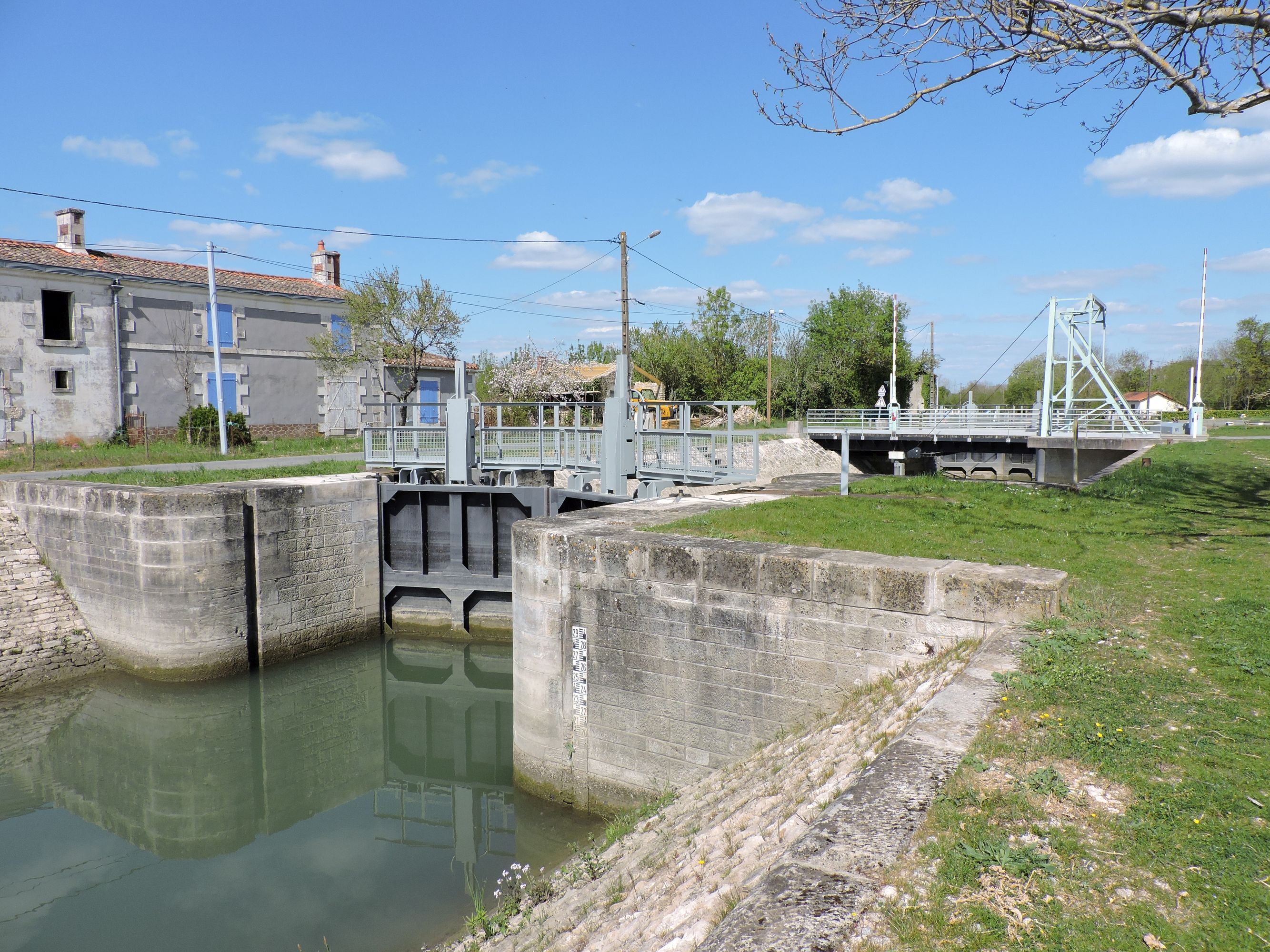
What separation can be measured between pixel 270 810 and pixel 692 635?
20.9 ft

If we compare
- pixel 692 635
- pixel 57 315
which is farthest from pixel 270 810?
pixel 57 315

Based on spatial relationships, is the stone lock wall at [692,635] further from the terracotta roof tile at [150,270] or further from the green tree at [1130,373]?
the green tree at [1130,373]

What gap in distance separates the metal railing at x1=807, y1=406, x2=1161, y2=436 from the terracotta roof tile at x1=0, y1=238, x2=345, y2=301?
846 inches

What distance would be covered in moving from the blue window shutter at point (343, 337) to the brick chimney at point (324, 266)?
431 cm

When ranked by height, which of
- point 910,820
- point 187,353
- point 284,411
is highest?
point 187,353

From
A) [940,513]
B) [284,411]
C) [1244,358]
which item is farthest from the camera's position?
[1244,358]

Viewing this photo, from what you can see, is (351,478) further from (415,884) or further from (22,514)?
(415,884)

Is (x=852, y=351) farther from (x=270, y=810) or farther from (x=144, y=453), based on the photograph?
(x=270, y=810)

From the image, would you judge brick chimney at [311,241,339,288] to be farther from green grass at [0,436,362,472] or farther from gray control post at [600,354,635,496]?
gray control post at [600,354,635,496]

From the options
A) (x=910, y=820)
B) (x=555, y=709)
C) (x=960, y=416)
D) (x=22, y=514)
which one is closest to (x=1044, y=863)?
(x=910, y=820)

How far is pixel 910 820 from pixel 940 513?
21.9 ft

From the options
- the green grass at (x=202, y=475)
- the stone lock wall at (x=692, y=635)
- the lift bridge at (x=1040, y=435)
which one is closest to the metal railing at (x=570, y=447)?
the green grass at (x=202, y=475)

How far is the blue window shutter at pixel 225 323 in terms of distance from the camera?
A: 29125mm

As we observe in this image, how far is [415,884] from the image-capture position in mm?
8047
